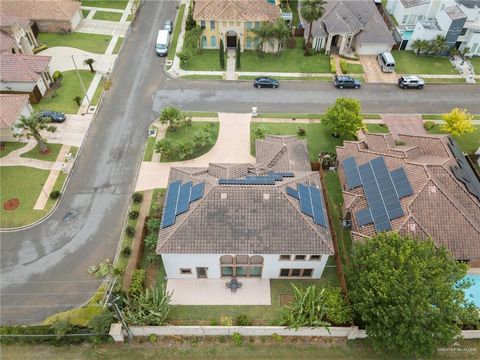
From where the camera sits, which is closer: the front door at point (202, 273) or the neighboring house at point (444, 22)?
the front door at point (202, 273)

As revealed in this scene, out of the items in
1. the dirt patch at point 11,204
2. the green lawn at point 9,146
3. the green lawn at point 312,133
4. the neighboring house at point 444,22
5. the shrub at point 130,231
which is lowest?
the dirt patch at point 11,204

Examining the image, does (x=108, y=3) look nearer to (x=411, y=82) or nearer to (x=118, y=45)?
(x=118, y=45)

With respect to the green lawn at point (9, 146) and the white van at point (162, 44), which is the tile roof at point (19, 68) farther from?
the white van at point (162, 44)

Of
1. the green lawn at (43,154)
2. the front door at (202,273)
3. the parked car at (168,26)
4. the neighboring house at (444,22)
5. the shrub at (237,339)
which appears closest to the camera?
the shrub at (237,339)

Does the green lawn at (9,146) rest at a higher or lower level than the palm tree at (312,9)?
lower

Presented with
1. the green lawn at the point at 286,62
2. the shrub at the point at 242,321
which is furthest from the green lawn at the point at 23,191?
the green lawn at the point at 286,62

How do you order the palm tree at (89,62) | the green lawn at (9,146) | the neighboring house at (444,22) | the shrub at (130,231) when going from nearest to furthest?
the shrub at (130,231) < the green lawn at (9,146) < the palm tree at (89,62) < the neighboring house at (444,22)

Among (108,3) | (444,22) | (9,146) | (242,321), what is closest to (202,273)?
(242,321)
